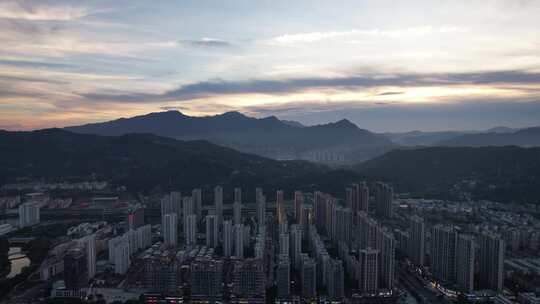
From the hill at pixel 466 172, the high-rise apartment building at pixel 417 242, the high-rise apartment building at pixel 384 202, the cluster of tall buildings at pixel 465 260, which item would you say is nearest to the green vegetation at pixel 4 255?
the high-rise apartment building at pixel 417 242

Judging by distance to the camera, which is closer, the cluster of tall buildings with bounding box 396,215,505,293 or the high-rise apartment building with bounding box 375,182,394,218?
the cluster of tall buildings with bounding box 396,215,505,293

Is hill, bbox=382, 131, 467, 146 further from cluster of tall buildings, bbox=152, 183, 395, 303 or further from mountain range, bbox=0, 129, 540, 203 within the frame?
cluster of tall buildings, bbox=152, 183, 395, 303

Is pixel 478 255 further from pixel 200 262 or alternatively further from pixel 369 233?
pixel 200 262

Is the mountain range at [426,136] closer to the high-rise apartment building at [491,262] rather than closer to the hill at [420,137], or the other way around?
the hill at [420,137]

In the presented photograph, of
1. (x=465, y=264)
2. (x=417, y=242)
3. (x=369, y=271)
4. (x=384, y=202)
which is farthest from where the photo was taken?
(x=384, y=202)

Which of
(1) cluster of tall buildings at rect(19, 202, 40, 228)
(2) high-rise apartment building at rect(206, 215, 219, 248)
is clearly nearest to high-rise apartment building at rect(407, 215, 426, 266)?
(2) high-rise apartment building at rect(206, 215, 219, 248)

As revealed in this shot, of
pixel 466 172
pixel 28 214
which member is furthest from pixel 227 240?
pixel 466 172

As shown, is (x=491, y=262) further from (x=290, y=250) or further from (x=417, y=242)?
(x=290, y=250)
